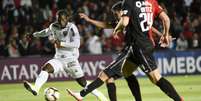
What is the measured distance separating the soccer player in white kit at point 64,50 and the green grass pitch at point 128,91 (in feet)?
4.73

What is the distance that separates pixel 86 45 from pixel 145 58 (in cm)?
1221

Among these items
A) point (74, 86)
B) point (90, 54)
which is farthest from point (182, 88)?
point (90, 54)

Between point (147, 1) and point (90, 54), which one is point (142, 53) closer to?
point (147, 1)

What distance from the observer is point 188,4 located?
25828 mm

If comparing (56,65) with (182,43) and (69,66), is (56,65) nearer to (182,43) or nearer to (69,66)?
(69,66)

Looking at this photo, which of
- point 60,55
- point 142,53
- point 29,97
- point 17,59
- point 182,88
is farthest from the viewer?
point 17,59

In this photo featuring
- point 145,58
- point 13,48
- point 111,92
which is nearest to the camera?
point 145,58

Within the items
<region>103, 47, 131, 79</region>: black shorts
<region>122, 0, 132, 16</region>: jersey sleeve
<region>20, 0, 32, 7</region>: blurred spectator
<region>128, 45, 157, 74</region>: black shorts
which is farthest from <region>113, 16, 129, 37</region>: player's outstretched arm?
<region>20, 0, 32, 7</region>: blurred spectator

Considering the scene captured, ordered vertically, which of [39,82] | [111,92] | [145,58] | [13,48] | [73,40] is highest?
[145,58]

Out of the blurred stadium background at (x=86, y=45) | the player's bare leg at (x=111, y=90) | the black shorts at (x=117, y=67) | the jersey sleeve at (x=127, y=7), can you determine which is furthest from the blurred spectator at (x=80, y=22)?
the jersey sleeve at (x=127, y=7)

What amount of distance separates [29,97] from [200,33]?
29.7 ft

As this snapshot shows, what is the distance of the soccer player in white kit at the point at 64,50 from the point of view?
1431 centimetres

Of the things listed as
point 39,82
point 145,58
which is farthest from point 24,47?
point 145,58

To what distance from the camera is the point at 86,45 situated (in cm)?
2389
